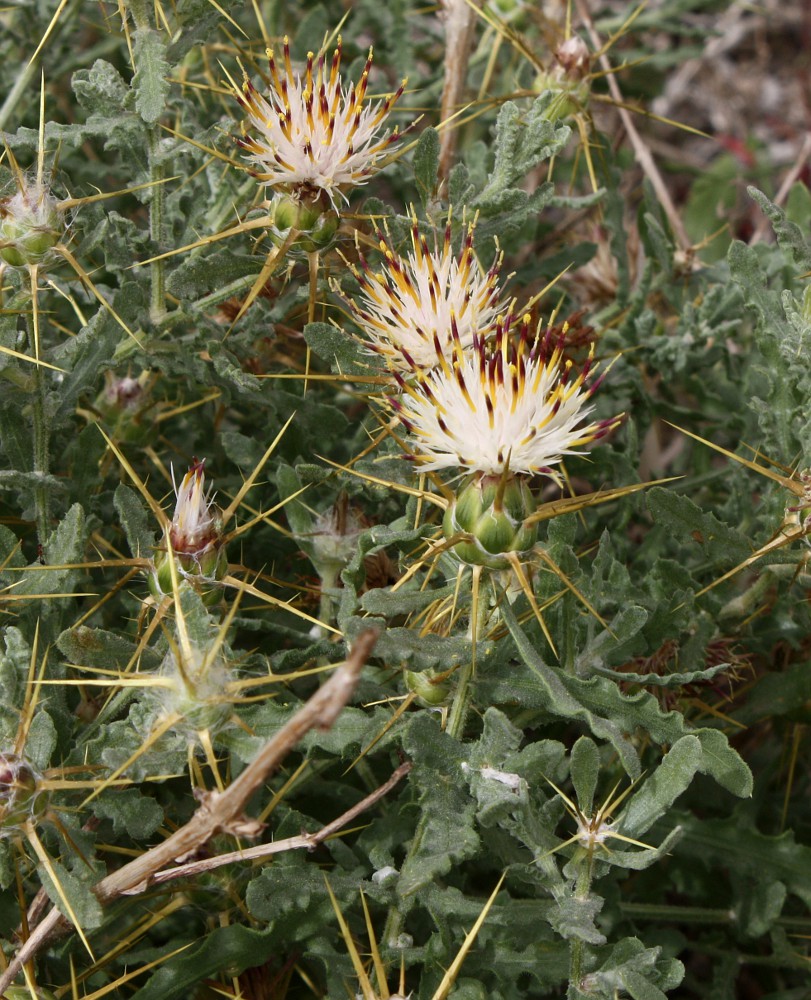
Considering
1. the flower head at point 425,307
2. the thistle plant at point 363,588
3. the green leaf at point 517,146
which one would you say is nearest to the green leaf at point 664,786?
the thistle plant at point 363,588

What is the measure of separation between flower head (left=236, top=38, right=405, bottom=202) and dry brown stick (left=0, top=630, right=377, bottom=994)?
74cm

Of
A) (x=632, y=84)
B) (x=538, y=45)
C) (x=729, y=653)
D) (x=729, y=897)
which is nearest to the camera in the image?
(x=729, y=653)

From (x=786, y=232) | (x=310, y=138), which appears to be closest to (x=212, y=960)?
(x=310, y=138)

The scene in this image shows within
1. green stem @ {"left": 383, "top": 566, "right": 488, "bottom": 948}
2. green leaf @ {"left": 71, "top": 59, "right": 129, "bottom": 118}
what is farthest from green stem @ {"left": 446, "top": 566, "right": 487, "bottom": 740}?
green leaf @ {"left": 71, "top": 59, "right": 129, "bottom": 118}

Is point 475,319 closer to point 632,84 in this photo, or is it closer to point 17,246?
point 17,246

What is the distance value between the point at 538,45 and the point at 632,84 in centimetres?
65

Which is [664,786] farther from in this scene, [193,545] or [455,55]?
[455,55]

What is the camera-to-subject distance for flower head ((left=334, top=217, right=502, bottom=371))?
164 centimetres

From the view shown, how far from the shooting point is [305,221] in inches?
64.8

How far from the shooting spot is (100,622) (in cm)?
196

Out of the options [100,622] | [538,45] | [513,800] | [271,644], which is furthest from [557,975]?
[538,45]

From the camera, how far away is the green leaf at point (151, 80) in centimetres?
165

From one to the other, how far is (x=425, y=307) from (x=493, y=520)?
15.6 inches

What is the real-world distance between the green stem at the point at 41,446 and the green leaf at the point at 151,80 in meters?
0.40
